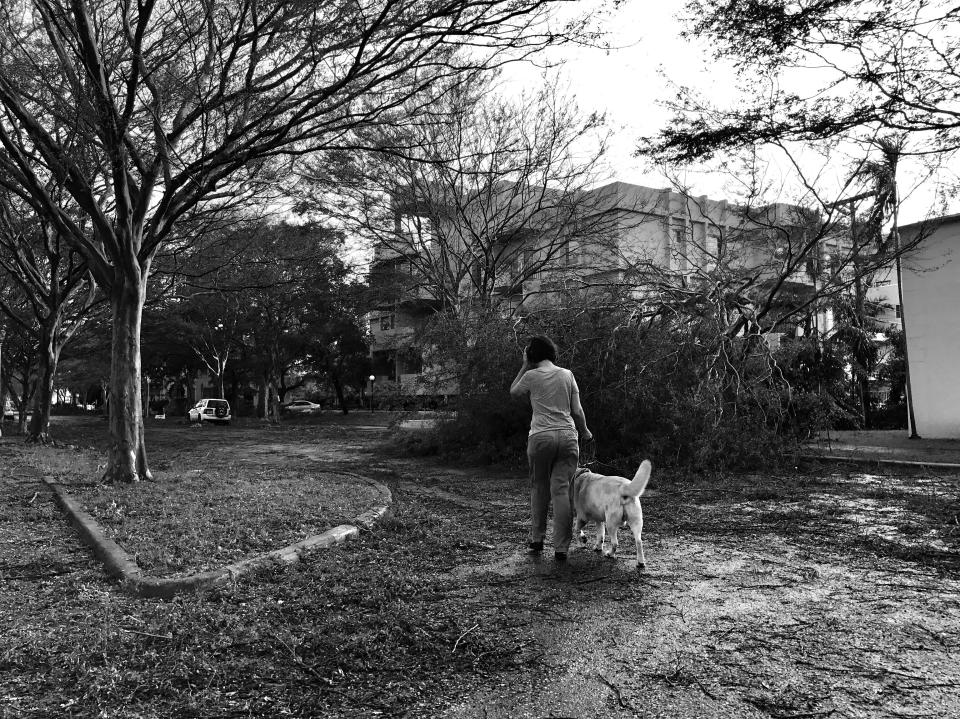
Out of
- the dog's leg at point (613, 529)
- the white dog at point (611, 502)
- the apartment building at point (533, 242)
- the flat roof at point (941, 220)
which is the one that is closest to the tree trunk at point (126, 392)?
the white dog at point (611, 502)

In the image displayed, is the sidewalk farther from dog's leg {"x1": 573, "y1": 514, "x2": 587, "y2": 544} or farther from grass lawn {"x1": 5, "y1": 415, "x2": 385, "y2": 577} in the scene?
grass lawn {"x1": 5, "y1": 415, "x2": 385, "y2": 577}

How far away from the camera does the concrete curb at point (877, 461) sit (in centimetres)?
1208

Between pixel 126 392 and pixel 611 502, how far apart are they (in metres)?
8.34

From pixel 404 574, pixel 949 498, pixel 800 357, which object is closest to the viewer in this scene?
pixel 404 574

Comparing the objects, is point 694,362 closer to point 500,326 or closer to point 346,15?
point 500,326

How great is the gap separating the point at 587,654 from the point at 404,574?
2107mm

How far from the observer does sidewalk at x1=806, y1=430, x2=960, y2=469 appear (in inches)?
510

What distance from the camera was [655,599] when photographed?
186 inches

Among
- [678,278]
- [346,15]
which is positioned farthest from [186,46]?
[678,278]

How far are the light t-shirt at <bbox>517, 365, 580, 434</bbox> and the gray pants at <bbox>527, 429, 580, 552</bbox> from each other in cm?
6

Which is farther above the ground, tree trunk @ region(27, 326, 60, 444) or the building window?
the building window

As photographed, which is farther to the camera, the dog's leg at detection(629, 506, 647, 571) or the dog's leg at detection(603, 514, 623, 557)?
the dog's leg at detection(603, 514, 623, 557)

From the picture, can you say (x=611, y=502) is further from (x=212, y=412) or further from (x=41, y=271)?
(x=212, y=412)

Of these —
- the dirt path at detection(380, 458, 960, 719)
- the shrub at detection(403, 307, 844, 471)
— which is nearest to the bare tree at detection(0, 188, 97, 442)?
the shrub at detection(403, 307, 844, 471)
